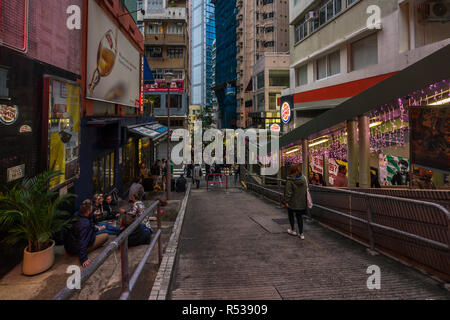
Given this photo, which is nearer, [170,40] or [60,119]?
[60,119]

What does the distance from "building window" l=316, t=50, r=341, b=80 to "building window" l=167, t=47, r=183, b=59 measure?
29.9 meters

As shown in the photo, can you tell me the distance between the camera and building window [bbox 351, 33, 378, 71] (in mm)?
15250

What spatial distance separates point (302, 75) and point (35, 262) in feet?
76.8

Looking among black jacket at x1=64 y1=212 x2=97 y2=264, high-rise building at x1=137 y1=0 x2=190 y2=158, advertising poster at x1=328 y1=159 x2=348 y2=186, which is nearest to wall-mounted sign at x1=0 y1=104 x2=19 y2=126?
black jacket at x1=64 y1=212 x2=97 y2=264

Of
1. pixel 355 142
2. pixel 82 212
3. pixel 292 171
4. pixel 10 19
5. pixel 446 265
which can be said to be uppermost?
pixel 10 19

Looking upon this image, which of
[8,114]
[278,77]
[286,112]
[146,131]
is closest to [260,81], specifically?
[278,77]

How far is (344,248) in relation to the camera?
596cm

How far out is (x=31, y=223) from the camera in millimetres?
5242

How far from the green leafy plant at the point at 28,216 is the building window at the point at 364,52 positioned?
16.5 metres

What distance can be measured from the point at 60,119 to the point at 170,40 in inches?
1633

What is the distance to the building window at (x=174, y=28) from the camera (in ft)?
147
